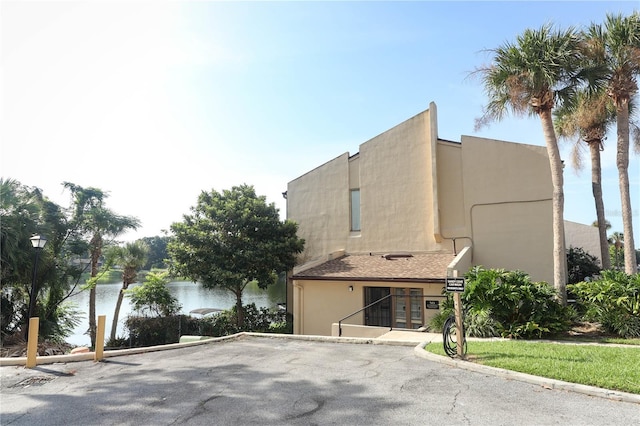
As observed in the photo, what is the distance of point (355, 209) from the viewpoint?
784 inches

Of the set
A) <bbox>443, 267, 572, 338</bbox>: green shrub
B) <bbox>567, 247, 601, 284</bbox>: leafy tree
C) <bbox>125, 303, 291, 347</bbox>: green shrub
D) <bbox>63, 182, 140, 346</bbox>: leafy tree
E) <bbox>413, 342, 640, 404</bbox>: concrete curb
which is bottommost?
<bbox>125, 303, 291, 347</bbox>: green shrub

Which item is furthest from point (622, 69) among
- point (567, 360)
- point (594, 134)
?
point (567, 360)

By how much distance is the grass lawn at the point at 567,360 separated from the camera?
20.2 feet

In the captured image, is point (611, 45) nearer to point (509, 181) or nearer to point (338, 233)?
point (509, 181)

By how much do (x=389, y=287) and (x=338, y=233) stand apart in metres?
5.16

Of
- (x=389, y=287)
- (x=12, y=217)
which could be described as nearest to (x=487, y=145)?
(x=389, y=287)

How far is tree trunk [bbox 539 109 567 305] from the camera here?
12047 mm

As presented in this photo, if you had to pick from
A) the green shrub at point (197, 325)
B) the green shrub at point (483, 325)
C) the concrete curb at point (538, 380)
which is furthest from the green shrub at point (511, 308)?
the green shrub at point (197, 325)

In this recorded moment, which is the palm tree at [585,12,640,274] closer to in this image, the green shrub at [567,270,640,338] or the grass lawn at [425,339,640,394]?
the green shrub at [567,270,640,338]

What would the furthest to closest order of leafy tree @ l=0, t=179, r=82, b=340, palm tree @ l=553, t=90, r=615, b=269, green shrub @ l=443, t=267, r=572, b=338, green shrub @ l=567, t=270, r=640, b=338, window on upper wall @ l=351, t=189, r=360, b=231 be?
window on upper wall @ l=351, t=189, r=360, b=231, palm tree @ l=553, t=90, r=615, b=269, leafy tree @ l=0, t=179, r=82, b=340, green shrub @ l=443, t=267, r=572, b=338, green shrub @ l=567, t=270, r=640, b=338

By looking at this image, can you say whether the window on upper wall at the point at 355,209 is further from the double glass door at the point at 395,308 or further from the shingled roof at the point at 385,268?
the double glass door at the point at 395,308

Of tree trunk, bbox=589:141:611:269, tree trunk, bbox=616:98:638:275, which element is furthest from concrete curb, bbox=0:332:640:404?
tree trunk, bbox=589:141:611:269

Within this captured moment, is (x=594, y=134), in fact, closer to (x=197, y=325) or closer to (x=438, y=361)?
(x=438, y=361)

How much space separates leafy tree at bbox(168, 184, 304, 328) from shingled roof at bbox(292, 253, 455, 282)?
215 cm
